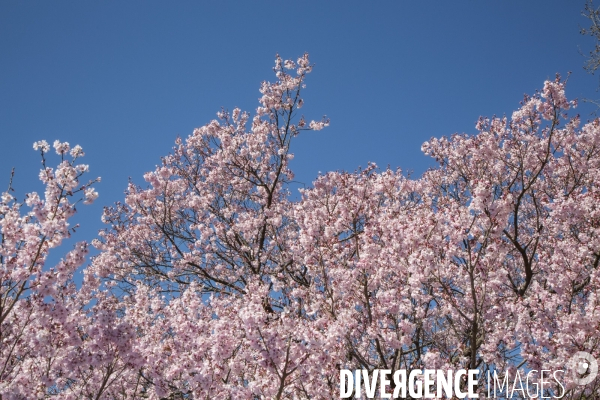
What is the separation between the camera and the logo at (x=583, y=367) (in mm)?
6219

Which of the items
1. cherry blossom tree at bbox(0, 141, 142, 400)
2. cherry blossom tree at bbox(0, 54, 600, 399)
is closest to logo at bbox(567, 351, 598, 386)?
cherry blossom tree at bbox(0, 54, 600, 399)

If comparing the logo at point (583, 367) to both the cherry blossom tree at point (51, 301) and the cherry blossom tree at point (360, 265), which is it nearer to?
the cherry blossom tree at point (360, 265)

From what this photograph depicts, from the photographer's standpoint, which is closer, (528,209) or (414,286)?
(414,286)

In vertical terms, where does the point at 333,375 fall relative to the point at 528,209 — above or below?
below

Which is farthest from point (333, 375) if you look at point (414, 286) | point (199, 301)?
point (199, 301)

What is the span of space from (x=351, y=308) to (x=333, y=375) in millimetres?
1157

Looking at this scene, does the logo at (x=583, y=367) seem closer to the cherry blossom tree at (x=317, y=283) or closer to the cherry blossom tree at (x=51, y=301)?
the cherry blossom tree at (x=317, y=283)

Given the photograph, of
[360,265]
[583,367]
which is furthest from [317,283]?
[583,367]

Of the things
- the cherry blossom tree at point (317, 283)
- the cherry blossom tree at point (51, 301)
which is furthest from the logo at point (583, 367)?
the cherry blossom tree at point (51, 301)

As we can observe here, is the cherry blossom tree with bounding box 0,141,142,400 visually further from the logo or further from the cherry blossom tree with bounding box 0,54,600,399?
the logo

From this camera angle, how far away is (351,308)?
787 centimetres

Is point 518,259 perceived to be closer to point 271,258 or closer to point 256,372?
point 271,258

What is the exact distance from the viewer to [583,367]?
6.28 meters

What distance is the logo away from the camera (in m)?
6.22
